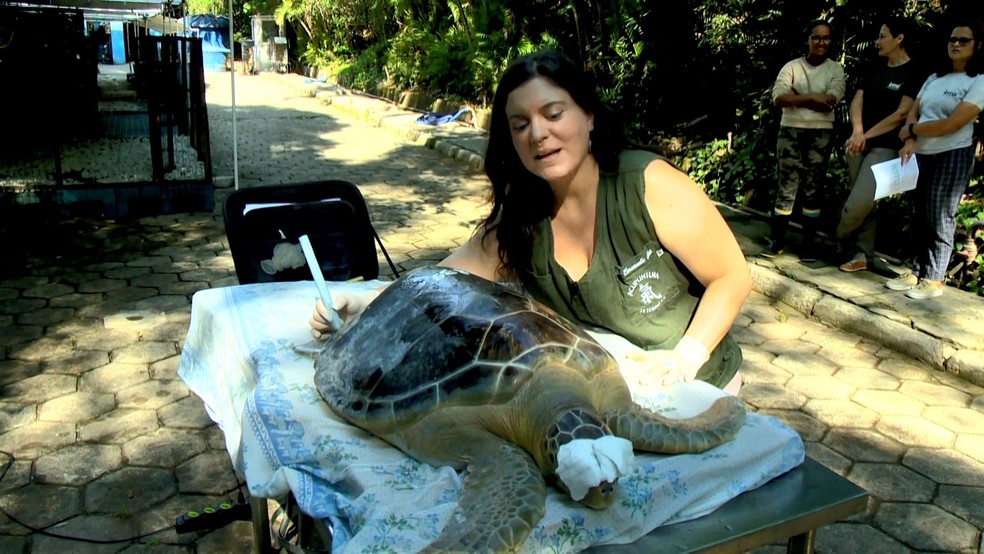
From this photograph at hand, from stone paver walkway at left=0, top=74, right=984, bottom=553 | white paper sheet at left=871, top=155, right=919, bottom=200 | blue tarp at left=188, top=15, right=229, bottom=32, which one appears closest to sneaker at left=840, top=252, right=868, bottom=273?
stone paver walkway at left=0, top=74, right=984, bottom=553

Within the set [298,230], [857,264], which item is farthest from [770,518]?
[857,264]

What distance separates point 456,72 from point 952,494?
11144 millimetres

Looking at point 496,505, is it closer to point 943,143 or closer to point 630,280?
point 630,280

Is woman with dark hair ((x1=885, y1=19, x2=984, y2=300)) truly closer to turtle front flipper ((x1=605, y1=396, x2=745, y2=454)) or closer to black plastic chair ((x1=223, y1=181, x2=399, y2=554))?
black plastic chair ((x1=223, y1=181, x2=399, y2=554))

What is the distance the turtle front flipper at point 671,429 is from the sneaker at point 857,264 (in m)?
3.67

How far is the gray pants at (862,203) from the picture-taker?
443 cm

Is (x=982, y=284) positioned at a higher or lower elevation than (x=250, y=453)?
lower

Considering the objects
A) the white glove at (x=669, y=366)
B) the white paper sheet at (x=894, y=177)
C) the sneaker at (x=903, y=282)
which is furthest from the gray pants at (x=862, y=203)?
the white glove at (x=669, y=366)

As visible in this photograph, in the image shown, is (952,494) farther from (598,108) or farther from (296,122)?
(296,122)

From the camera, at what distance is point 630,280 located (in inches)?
73.0

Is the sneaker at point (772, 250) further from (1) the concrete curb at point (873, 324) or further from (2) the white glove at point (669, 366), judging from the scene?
(2) the white glove at point (669, 366)

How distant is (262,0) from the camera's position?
2653 centimetres

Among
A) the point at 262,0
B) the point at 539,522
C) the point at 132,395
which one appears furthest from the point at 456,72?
the point at 262,0

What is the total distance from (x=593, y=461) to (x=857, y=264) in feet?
13.5
